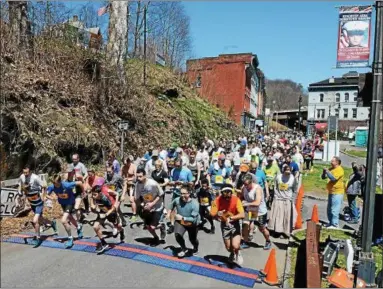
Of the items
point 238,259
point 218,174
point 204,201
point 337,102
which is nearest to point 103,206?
point 204,201

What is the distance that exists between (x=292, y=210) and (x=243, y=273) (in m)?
2.86

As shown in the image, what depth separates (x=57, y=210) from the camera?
11.8m

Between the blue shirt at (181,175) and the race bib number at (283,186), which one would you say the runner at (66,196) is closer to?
the blue shirt at (181,175)

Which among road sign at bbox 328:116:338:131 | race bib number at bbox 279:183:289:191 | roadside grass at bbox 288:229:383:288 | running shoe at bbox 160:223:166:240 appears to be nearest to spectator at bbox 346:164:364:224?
roadside grass at bbox 288:229:383:288

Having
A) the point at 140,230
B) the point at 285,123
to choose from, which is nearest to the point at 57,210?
the point at 140,230

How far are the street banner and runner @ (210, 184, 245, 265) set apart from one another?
9.95 feet

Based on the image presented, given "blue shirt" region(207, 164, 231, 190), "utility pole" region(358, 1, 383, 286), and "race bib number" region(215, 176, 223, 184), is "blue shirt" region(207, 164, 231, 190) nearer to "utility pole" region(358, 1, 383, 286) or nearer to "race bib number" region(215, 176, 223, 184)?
"race bib number" region(215, 176, 223, 184)

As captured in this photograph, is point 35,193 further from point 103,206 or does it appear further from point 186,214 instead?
point 186,214

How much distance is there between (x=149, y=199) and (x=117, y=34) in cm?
1492

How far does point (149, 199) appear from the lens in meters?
8.56

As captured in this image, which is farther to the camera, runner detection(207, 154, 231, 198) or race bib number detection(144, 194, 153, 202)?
runner detection(207, 154, 231, 198)

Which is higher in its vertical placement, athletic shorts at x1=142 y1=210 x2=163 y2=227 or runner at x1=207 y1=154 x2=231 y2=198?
runner at x1=207 y1=154 x2=231 y2=198

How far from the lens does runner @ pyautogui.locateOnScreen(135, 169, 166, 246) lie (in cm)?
853

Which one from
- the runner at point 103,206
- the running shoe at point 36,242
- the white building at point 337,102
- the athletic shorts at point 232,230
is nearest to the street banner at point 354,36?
the athletic shorts at point 232,230
